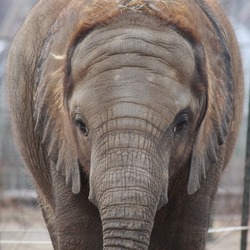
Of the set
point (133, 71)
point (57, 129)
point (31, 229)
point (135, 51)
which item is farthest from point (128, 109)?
point (31, 229)

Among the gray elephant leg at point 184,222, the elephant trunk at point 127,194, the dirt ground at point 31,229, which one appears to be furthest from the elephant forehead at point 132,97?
the dirt ground at point 31,229

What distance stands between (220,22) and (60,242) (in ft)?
5.57

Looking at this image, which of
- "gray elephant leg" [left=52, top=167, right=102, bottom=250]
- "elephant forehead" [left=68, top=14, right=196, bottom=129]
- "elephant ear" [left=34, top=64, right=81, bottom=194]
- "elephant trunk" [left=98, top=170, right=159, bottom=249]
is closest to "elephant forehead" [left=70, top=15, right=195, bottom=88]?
"elephant forehead" [left=68, top=14, right=196, bottom=129]

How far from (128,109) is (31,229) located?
10.1 m

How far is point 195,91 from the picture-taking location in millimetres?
7707

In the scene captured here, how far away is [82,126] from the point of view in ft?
25.0

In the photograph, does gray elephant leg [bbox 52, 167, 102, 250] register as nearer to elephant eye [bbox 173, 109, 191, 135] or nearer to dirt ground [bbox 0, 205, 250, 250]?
elephant eye [bbox 173, 109, 191, 135]

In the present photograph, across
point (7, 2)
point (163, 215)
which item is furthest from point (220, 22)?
point (7, 2)

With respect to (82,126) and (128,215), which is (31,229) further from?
(128,215)

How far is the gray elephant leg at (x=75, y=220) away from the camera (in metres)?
8.13

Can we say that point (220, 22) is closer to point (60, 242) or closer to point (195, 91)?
point (195, 91)

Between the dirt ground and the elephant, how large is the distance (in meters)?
6.33

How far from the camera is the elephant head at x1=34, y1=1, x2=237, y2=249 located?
23.4ft

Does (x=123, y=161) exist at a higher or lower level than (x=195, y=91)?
lower
